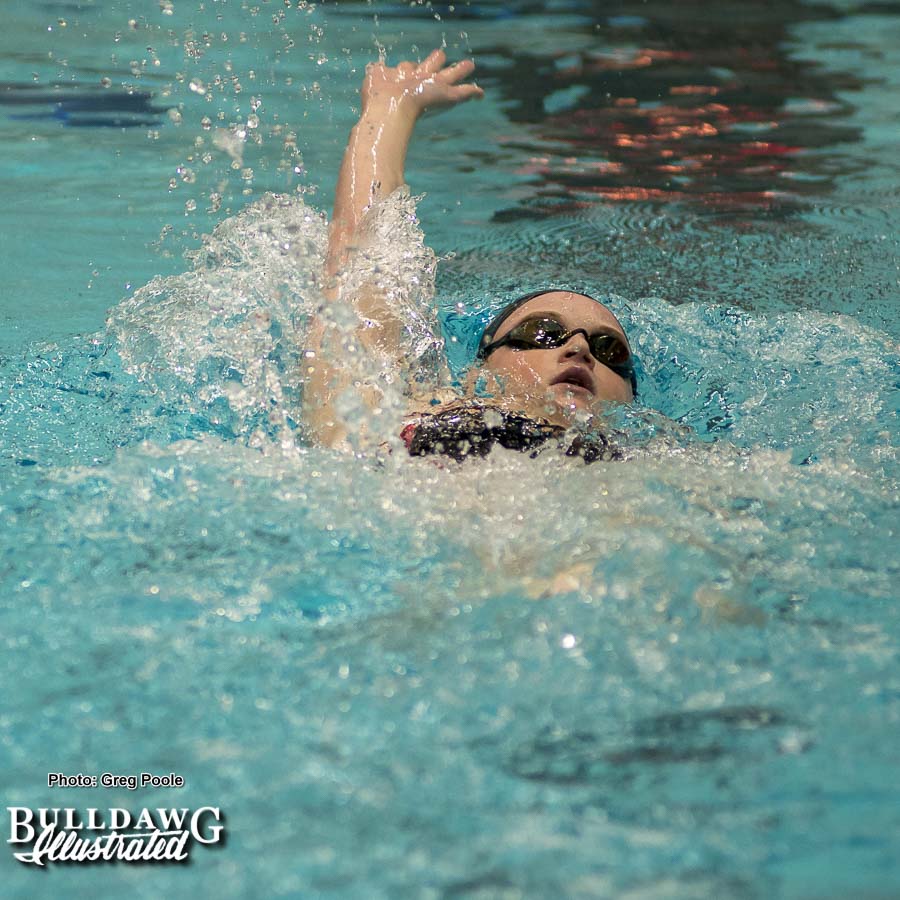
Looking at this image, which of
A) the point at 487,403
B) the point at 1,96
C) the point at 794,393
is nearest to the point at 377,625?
the point at 487,403

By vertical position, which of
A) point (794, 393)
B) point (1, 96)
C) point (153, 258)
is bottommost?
point (794, 393)

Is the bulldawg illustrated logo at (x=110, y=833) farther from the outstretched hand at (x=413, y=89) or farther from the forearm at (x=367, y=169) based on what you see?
the outstretched hand at (x=413, y=89)

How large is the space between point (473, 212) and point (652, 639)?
3478 mm

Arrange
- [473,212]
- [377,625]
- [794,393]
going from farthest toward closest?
[473,212], [794,393], [377,625]

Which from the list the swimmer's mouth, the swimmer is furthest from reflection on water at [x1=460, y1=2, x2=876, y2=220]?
the swimmer's mouth

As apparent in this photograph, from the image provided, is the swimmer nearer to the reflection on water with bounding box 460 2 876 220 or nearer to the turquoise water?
A: the turquoise water

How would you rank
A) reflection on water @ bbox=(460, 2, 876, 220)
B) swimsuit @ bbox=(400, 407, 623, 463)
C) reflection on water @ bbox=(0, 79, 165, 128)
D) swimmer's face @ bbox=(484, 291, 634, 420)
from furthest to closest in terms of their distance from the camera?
reflection on water @ bbox=(0, 79, 165, 128) → reflection on water @ bbox=(460, 2, 876, 220) → swimmer's face @ bbox=(484, 291, 634, 420) → swimsuit @ bbox=(400, 407, 623, 463)

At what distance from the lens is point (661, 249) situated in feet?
14.7

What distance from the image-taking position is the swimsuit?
2.40 meters

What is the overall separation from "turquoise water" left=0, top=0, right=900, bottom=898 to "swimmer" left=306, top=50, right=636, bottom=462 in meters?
0.13

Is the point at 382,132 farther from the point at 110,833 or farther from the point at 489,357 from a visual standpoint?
the point at 110,833

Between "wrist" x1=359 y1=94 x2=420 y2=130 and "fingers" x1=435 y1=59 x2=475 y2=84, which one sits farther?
"fingers" x1=435 y1=59 x2=475 y2=84

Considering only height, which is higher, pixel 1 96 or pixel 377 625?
pixel 1 96

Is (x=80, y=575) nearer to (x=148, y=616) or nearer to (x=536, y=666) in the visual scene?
(x=148, y=616)
